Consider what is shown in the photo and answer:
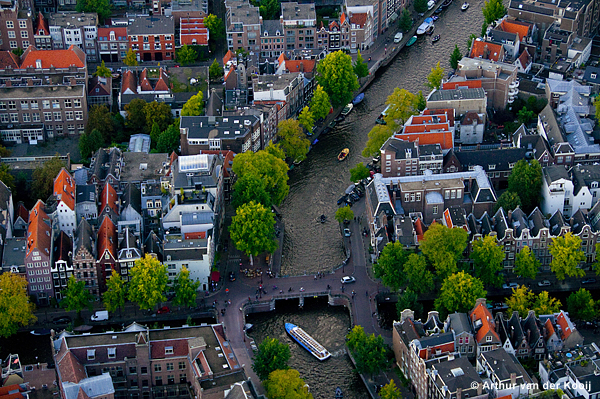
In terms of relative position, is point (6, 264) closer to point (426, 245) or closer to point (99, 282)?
point (99, 282)

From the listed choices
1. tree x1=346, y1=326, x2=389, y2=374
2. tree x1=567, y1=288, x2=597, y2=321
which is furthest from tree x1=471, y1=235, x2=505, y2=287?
tree x1=346, y1=326, x2=389, y2=374

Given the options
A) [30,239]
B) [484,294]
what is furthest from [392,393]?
[30,239]

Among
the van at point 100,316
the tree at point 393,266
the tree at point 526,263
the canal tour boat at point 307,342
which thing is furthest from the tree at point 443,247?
the van at point 100,316

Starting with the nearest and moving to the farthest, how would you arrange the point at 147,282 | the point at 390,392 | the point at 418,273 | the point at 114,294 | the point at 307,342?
the point at 390,392 < the point at 307,342 < the point at 147,282 < the point at 114,294 < the point at 418,273

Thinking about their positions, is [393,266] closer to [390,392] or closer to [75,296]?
[390,392]

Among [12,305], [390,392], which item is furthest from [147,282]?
[390,392]

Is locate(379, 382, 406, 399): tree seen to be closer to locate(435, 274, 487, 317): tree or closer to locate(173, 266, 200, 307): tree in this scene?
locate(435, 274, 487, 317): tree
